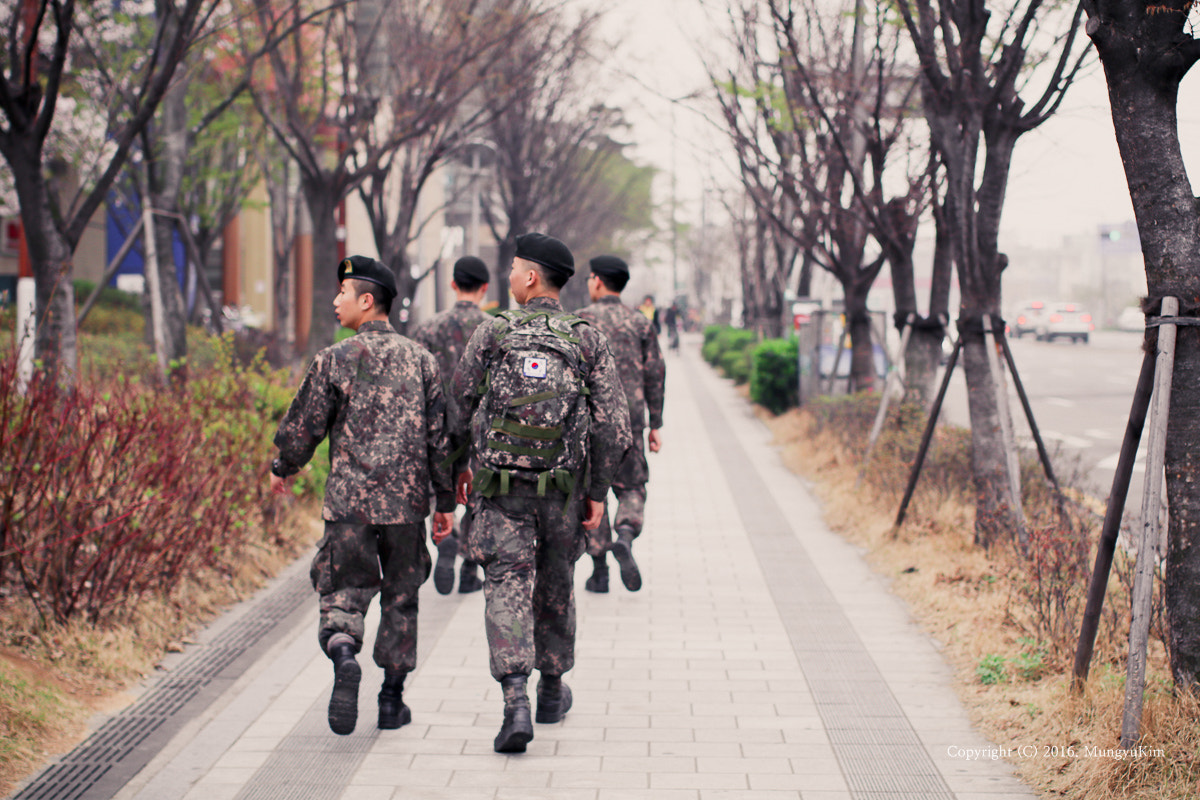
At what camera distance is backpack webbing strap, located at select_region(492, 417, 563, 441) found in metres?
4.37

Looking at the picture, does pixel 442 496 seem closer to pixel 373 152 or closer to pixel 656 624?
pixel 656 624

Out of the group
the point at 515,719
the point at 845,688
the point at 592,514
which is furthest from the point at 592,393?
the point at 845,688

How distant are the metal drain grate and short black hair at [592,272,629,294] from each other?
2.49m

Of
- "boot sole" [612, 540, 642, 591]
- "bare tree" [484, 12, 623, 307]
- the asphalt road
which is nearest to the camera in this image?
"boot sole" [612, 540, 642, 591]

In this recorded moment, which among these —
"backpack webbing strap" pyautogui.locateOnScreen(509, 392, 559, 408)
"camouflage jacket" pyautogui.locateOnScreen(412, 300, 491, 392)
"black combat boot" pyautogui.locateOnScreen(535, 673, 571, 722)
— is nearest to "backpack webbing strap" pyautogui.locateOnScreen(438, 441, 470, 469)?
"backpack webbing strap" pyautogui.locateOnScreen(509, 392, 559, 408)

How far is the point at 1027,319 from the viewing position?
5281cm

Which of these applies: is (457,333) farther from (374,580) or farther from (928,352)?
(928,352)

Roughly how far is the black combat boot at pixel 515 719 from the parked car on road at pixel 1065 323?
47.8 m

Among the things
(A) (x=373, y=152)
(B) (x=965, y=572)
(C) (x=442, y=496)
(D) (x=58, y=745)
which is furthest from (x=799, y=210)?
(D) (x=58, y=745)

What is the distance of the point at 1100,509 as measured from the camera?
9328mm

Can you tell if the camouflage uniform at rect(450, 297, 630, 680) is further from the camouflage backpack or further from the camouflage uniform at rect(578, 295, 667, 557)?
the camouflage uniform at rect(578, 295, 667, 557)

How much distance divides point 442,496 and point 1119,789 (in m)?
2.51

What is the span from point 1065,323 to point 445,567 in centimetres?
4637

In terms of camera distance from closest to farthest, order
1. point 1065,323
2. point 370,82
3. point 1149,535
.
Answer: point 1149,535, point 370,82, point 1065,323
